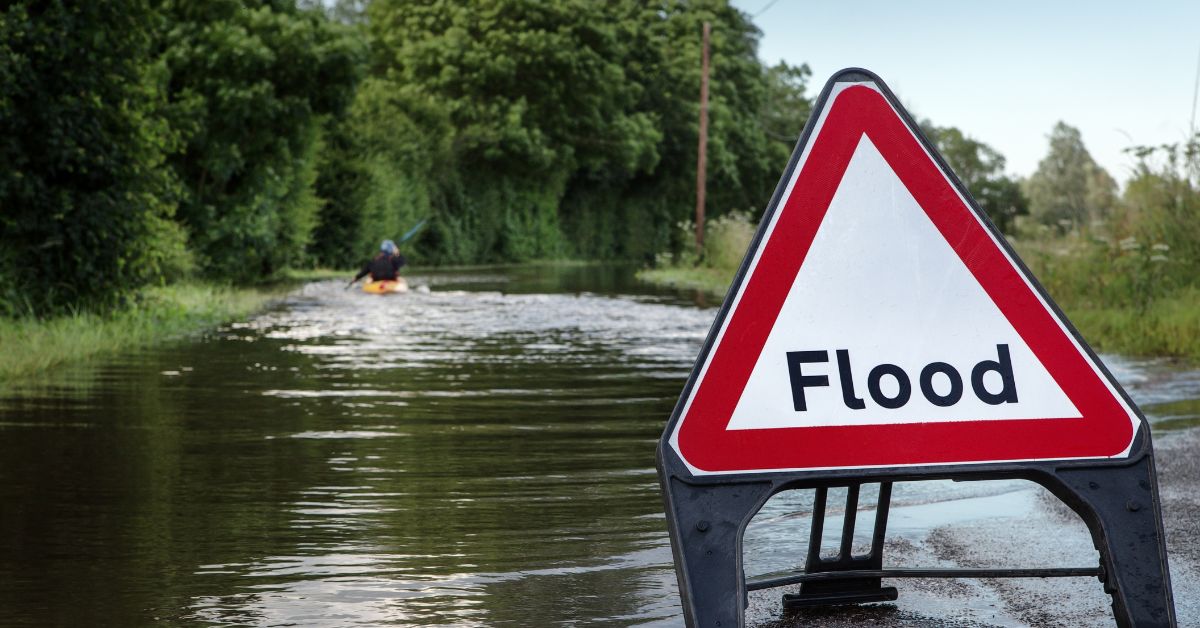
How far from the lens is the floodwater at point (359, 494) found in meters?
4.77

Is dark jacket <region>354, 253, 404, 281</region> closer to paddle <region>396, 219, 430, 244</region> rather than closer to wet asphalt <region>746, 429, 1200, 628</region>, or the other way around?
paddle <region>396, 219, 430, 244</region>

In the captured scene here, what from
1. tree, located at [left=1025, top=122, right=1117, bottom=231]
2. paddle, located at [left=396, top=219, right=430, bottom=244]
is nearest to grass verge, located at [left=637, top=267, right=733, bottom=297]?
paddle, located at [left=396, top=219, right=430, bottom=244]

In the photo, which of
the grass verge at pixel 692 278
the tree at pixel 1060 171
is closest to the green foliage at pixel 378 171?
the grass verge at pixel 692 278

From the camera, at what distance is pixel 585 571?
5180 millimetres

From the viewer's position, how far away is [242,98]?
2672cm

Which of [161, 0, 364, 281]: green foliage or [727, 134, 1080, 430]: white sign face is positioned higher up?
[161, 0, 364, 281]: green foliage

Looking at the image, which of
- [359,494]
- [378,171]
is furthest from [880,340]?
[378,171]

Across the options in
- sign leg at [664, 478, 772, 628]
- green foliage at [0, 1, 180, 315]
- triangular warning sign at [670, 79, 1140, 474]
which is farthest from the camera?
green foliage at [0, 1, 180, 315]

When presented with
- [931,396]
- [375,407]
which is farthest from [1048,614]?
[375,407]

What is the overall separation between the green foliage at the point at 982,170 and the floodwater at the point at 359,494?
268 feet

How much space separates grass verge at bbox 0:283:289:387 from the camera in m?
13.0

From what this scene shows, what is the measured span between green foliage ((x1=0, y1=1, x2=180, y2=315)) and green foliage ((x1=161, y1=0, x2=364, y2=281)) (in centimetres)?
1015

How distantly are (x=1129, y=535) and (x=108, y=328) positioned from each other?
14.2m

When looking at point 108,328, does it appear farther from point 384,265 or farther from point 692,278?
point 692,278
